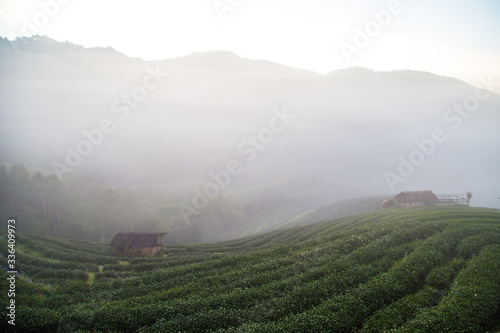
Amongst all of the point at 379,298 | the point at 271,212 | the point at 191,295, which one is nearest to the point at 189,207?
the point at 271,212

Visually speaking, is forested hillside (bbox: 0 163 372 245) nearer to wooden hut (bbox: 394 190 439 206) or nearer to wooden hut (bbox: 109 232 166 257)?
wooden hut (bbox: 394 190 439 206)

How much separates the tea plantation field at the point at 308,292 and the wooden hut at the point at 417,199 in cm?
4295

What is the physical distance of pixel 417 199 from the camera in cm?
7994

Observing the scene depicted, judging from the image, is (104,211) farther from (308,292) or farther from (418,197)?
(418,197)

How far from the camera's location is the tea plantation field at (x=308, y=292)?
18594 mm

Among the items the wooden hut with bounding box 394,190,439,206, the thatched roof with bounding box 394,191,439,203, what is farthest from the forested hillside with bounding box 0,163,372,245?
the thatched roof with bounding box 394,191,439,203

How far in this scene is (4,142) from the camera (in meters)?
199

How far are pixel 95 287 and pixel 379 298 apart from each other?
1304 inches

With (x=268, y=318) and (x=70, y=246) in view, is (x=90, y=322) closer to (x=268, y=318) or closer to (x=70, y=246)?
(x=268, y=318)

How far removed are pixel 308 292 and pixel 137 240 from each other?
4794cm

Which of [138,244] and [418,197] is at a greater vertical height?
[418,197]

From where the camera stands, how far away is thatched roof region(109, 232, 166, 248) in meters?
58.8

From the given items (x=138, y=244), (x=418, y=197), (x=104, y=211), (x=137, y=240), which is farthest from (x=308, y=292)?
(x=104, y=211)

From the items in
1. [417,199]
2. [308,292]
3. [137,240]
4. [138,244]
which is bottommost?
[308,292]
